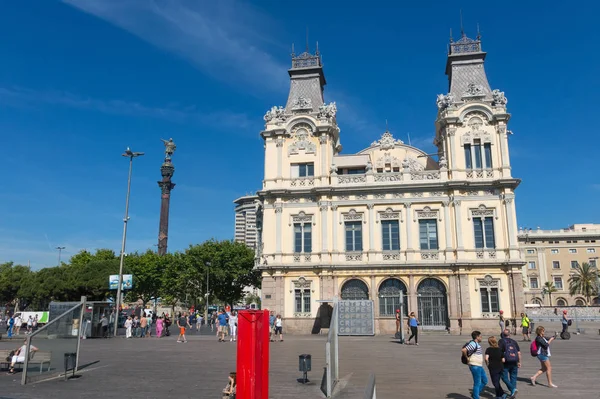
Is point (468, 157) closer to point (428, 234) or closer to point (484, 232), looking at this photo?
point (484, 232)

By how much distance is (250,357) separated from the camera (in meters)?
8.10

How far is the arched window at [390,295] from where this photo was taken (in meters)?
37.2

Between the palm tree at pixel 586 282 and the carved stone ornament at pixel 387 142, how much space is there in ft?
208

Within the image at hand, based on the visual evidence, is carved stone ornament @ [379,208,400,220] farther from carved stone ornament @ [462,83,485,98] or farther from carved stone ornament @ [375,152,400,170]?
carved stone ornament @ [462,83,485,98]

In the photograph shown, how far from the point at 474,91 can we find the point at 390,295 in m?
18.4

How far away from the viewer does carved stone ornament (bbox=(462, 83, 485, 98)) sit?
3909cm

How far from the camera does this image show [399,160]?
139ft

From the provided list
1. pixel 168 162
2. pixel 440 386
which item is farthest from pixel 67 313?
pixel 168 162

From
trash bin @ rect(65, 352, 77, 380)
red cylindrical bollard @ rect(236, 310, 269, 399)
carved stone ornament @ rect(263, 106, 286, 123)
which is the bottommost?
trash bin @ rect(65, 352, 77, 380)

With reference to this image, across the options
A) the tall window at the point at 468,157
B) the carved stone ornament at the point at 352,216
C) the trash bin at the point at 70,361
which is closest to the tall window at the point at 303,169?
the carved stone ornament at the point at 352,216

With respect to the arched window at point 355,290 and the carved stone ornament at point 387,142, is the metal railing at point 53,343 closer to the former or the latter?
the arched window at point 355,290

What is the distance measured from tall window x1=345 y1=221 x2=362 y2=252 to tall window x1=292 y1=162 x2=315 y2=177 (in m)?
5.53

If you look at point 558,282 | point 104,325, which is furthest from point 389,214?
point 558,282

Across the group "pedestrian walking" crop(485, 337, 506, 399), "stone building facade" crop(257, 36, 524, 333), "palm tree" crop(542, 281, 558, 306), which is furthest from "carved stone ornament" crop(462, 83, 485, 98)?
"palm tree" crop(542, 281, 558, 306)
